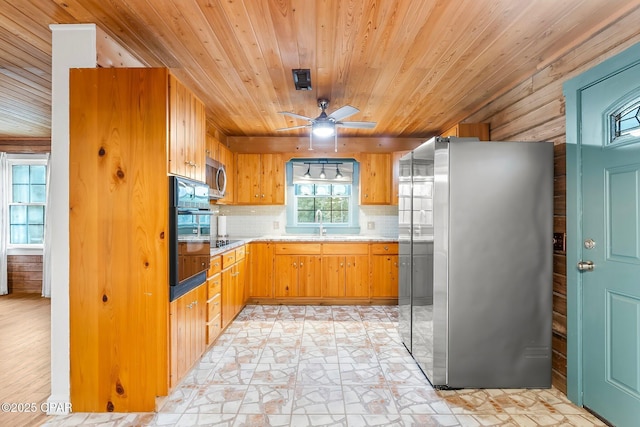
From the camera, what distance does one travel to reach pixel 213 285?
10.5 feet

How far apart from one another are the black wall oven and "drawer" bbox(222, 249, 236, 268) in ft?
2.16

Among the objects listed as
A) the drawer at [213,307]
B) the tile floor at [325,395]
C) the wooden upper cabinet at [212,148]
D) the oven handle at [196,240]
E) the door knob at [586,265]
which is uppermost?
the wooden upper cabinet at [212,148]

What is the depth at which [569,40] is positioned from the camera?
2316 mm

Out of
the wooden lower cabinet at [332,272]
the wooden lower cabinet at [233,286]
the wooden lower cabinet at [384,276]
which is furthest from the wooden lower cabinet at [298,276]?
the wooden lower cabinet at [384,276]

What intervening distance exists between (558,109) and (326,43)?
180cm

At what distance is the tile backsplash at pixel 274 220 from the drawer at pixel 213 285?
6.84 ft

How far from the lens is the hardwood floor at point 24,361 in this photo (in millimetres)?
2180

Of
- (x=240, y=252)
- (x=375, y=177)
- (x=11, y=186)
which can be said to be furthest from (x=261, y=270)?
(x=11, y=186)

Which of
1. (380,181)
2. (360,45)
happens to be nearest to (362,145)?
(380,181)

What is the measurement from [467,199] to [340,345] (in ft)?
6.12

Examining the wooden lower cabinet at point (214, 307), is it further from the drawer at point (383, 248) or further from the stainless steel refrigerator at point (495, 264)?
the drawer at point (383, 248)

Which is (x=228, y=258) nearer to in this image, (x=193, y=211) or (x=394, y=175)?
(x=193, y=211)

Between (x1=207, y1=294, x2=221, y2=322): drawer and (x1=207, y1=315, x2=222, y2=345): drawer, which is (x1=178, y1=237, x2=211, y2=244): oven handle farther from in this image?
(x1=207, y1=315, x2=222, y2=345): drawer

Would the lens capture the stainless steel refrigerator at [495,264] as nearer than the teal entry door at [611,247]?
No
